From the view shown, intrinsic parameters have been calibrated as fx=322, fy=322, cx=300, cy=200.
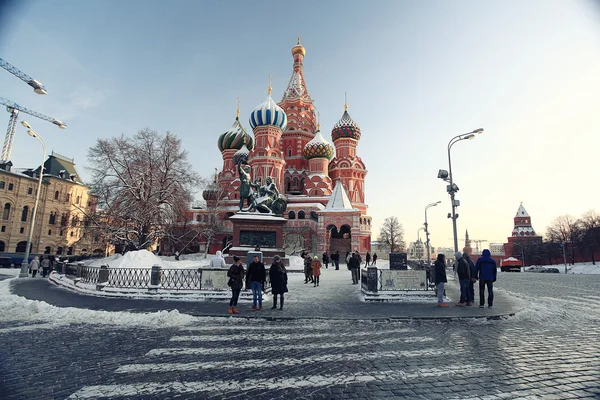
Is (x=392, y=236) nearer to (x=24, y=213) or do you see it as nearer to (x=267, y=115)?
(x=267, y=115)

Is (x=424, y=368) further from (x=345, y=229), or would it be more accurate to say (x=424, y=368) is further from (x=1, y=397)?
(x=345, y=229)

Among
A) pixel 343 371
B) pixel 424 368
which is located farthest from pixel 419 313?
pixel 343 371

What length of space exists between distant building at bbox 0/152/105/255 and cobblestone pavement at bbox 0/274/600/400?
43023 mm

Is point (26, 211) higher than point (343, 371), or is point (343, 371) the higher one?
point (26, 211)

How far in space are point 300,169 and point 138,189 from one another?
110 ft

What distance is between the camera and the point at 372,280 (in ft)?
38.9

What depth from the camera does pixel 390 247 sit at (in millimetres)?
68688

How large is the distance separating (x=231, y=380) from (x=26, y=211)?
60.9 meters

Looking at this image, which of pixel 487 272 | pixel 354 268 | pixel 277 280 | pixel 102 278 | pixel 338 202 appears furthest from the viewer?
pixel 338 202

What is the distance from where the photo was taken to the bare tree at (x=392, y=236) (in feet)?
225

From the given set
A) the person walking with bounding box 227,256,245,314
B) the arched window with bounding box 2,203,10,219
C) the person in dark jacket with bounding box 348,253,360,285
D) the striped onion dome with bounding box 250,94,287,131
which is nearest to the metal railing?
the person walking with bounding box 227,256,245,314

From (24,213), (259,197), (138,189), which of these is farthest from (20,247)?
(259,197)

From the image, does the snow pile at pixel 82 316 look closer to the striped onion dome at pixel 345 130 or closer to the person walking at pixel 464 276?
the person walking at pixel 464 276

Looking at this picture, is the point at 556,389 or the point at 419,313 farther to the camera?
the point at 419,313
